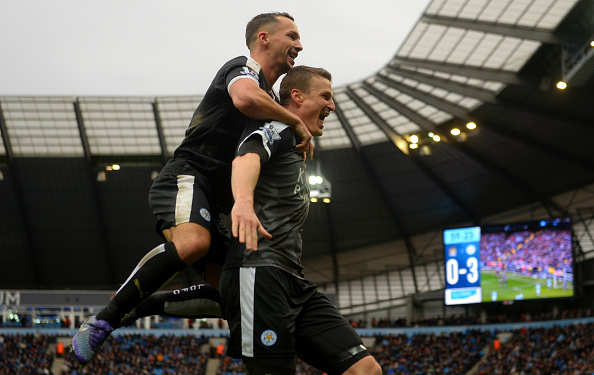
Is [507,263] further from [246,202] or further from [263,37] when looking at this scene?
[246,202]

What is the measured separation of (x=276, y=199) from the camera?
4203mm

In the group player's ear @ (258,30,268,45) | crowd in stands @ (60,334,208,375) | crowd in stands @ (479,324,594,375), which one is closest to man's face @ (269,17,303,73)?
player's ear @ (258,30,268,45)

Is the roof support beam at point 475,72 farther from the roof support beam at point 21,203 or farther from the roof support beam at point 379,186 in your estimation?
the roof support beam at point 21,203

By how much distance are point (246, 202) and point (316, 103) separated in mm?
904

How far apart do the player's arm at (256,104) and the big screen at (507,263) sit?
100 ft

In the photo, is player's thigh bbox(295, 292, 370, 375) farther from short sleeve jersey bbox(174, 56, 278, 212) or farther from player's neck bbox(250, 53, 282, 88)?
player's neck bbox(250, 53, 282, 88)

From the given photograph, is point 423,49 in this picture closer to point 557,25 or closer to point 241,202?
point 557,25

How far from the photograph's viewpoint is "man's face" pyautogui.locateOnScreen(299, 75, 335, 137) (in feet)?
14.7

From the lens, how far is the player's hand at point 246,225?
3.80 metres

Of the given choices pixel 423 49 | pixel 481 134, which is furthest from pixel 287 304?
pixel 481 134

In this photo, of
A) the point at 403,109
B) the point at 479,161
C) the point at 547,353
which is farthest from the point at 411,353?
the point at 403,109

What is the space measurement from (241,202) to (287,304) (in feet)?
2.10

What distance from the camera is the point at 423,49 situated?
95.5ft

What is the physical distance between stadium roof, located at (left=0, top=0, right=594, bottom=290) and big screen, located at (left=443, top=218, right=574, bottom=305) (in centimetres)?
395
